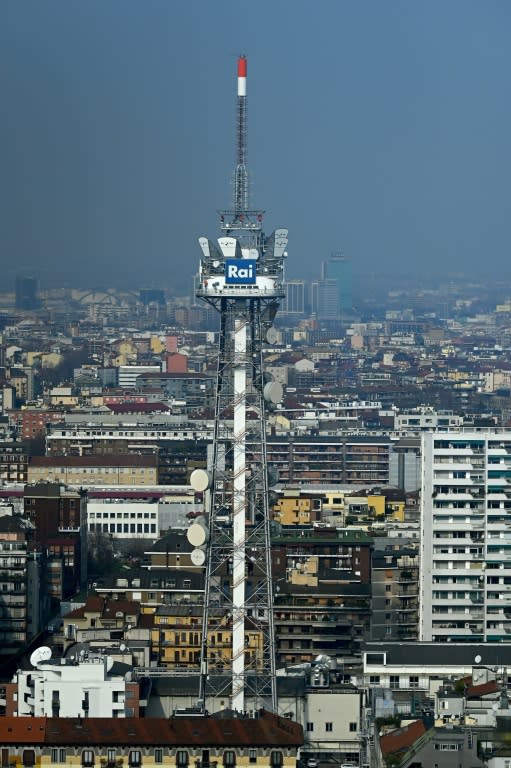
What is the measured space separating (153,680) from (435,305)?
493ft

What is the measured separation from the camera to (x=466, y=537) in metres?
38.4

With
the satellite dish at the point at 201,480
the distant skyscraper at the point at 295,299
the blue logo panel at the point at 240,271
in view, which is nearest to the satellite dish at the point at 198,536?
the satellite dish at the point at 201,480

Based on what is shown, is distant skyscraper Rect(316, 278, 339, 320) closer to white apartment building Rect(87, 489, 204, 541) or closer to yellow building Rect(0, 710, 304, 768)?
white apartment building Rect(87, 489, 204, 541)

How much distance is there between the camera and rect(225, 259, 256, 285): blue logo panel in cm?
3250

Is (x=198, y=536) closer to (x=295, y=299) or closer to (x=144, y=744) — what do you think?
(x=144, y=744)

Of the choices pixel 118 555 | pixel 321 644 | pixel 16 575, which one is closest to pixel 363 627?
pixel 321 644

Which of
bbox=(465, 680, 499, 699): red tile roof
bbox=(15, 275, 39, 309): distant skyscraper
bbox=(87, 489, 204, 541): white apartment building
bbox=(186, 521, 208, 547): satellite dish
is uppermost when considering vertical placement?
bbox=(15, 275, 39, 309): distant skyscraper

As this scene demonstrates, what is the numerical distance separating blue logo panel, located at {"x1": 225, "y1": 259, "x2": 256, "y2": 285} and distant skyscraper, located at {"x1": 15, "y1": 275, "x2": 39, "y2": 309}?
376ft

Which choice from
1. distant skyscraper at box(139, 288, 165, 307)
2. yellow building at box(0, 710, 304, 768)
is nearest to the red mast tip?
yellow building at box(0, 710, 304, 768)

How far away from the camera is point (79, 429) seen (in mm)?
70375

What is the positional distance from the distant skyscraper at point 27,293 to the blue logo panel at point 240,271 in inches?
4507

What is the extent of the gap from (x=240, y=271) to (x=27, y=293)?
118 m

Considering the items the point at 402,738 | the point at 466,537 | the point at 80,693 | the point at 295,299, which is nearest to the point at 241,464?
the point at 80,693

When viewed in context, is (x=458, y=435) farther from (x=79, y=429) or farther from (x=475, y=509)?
(x=79, y=429)
